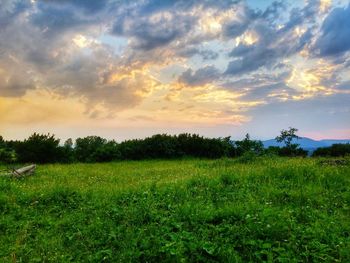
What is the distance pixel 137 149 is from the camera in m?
28.5

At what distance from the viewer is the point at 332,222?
28.3 ft

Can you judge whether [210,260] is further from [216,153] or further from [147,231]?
[216,153]

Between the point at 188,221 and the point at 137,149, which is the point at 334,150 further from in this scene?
the point at 188,221

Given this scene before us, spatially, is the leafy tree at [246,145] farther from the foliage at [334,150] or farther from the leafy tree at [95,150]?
the leafy tree at [95,150]

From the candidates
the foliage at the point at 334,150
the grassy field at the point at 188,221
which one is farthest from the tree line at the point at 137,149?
the grassy field at the point at 188,221

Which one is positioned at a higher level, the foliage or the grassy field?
the foliage

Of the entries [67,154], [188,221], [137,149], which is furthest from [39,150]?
[188,221]

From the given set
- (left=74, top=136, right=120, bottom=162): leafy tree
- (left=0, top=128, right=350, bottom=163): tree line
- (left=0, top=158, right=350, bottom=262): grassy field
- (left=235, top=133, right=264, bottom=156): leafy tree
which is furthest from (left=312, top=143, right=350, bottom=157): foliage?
(left=0, top=158, right=350, bottom=262): grassy field

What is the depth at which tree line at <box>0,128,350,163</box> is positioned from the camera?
27359 millimetres

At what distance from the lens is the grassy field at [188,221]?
732 centimetres

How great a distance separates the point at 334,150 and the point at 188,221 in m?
24.0

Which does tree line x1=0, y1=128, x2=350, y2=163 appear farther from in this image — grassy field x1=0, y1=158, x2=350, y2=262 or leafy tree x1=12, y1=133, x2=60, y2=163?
grassy field x1=0, y1=158, x2=350, y2=262

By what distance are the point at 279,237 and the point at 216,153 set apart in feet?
72.1

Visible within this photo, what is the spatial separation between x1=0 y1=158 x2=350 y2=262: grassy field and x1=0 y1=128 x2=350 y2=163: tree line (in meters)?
14.3
